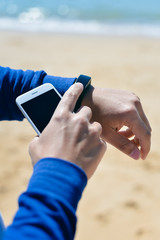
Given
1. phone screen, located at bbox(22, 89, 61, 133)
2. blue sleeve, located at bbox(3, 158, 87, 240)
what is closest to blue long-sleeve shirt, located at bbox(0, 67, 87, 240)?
blue sleeve, located at bbox(3, 158, 87, 240)

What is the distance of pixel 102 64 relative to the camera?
476cm

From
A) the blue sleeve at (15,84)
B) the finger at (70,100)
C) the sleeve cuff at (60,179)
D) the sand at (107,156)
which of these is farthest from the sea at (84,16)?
the sleeve cuff at (60,179)

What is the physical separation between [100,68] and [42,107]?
11.7 ft

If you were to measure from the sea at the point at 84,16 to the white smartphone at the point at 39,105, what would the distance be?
5520 millimetres

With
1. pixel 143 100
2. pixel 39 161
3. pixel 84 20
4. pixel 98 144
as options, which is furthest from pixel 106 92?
pixel 84 20

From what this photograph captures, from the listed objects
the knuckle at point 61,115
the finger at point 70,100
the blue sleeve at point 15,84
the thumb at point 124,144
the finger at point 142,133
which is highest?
the finger at point 70,100

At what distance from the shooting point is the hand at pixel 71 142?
817 mm

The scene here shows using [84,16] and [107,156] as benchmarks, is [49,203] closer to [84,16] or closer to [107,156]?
[107,156]

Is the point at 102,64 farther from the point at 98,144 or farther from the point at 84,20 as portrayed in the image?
the point at 98,144

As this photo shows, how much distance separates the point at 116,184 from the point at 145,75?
229 centimetres

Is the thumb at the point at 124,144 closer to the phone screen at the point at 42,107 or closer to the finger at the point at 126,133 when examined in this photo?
the finger at the point at 126,133

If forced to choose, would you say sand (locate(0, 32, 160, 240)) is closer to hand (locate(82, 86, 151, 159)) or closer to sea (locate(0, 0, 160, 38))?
hand (locate(82, 86, 151, 159))

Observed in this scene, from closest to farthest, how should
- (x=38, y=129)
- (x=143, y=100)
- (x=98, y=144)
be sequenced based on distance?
(x=98, y=144), (x=38, y=129), (x=143, y=100)

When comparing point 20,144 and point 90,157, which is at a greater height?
point 90,157
